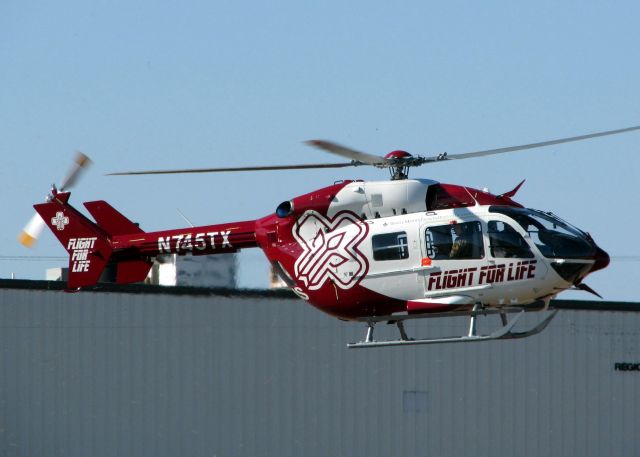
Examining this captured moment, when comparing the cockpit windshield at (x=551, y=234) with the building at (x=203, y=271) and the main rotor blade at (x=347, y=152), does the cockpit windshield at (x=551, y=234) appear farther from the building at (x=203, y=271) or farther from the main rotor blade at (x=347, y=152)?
the building at (x=203, y=271)

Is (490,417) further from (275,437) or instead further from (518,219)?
(518,219)

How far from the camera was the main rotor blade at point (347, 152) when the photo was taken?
1879cm

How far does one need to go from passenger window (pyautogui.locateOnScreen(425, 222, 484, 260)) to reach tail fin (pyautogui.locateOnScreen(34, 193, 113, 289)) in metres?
7.21

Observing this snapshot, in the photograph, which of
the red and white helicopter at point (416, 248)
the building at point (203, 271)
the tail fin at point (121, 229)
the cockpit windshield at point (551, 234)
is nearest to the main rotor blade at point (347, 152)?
the red and white helicopter at point (416, 248)

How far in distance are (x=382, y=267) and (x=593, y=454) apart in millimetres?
13751

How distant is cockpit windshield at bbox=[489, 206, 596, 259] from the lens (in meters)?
20.0

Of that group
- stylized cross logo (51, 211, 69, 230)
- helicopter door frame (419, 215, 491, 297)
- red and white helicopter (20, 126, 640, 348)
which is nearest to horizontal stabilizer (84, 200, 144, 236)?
stylized cross logo (51, 211, 69, 230)

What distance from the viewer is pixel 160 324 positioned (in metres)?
28.7

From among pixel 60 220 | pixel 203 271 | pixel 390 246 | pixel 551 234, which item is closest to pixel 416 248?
pixel 390 246

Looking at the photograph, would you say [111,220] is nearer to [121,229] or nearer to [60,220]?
[121,229]

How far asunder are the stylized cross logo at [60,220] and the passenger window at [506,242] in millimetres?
9463

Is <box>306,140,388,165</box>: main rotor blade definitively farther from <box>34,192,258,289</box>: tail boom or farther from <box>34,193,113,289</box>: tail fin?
<box>34,193,113,289</box>: tail fin

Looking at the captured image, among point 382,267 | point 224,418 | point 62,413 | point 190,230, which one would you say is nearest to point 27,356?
point 62,413

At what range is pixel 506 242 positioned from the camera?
20.0 meters
